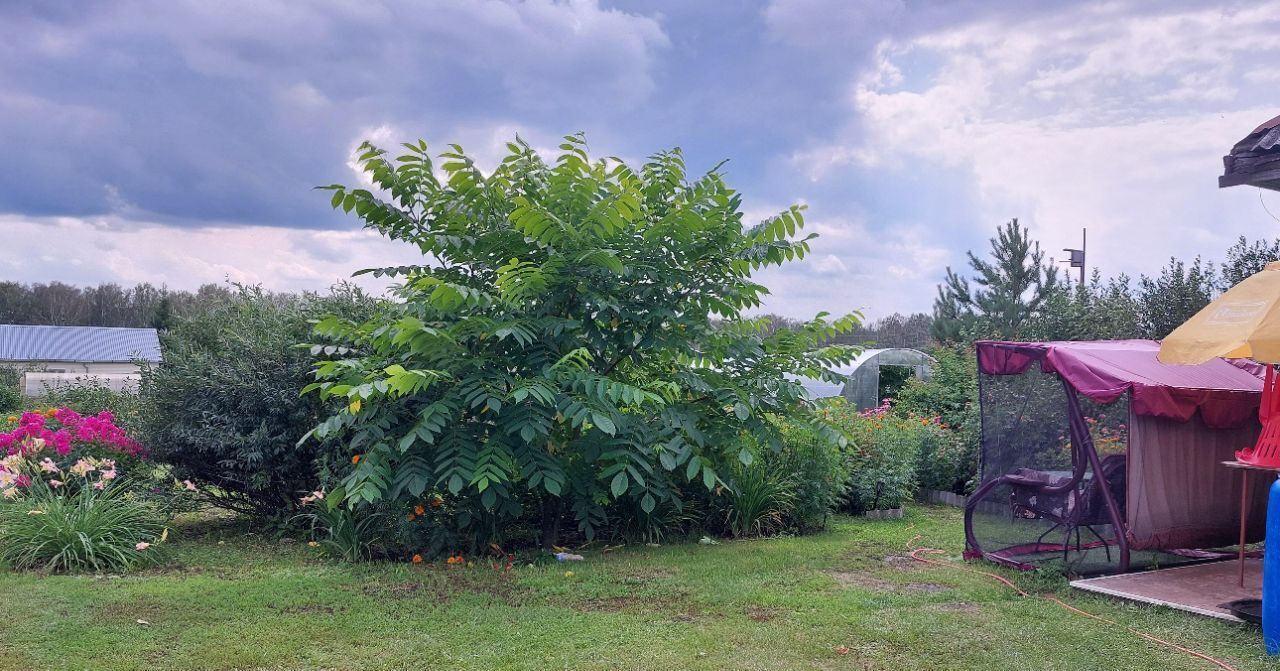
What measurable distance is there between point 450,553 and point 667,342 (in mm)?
2535

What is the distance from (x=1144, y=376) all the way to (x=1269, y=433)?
2.72 ft

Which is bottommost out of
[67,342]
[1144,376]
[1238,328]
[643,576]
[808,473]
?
[643,576]

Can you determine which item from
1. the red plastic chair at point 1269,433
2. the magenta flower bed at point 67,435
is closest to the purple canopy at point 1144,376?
the red plastic chair at point 1269,433

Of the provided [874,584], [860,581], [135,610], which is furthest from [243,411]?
[874,584]

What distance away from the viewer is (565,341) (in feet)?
24.4

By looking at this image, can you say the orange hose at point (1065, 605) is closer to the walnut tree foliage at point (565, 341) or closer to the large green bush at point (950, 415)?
the walnut tree foliage at point (565, 341)

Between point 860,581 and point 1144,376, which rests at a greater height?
point 1144,376

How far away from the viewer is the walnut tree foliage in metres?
6.93

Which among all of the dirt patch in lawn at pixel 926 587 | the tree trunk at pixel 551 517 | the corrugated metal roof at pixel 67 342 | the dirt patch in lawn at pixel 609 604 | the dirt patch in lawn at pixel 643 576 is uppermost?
the corrugated metal roof at pixel 67 342

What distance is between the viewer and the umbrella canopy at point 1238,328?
17.0 ft

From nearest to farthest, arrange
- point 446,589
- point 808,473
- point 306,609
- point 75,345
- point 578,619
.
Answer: point 578,619 → point 306,609 → point 446,589 → point 808,473 → point 75,345

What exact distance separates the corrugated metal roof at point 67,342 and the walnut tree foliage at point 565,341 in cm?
4066

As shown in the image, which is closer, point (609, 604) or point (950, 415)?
point (609, 604)

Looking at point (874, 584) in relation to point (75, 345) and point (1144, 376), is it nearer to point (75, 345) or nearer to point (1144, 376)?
Answer: point (1144, 376)
